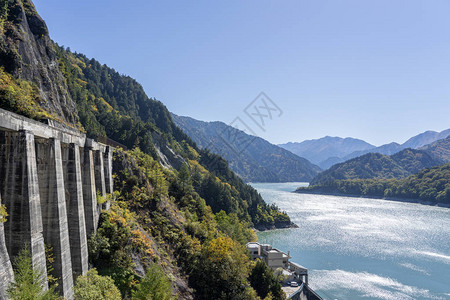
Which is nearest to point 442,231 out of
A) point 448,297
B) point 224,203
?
point 448,297

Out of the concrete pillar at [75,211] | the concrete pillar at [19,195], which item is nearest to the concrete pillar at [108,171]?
the concrete pillar at [75,211]

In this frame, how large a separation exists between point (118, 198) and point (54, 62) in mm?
31297

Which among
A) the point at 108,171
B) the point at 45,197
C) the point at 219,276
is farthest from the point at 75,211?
the point at 219,276

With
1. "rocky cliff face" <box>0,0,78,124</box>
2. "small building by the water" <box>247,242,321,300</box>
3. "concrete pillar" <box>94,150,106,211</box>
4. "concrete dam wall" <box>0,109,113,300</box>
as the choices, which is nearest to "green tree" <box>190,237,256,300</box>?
"concrete dam wall" <box>0,109,113,300</box>

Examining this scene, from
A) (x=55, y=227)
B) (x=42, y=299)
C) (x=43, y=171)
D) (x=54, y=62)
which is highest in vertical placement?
(x=54, y=62)

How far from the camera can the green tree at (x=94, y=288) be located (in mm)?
19312

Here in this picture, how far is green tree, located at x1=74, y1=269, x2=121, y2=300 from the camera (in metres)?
19.3

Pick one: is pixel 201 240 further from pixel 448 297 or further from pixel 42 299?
pixel 448 297

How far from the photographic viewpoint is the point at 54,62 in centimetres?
5016

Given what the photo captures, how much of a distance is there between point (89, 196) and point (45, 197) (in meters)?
6.84

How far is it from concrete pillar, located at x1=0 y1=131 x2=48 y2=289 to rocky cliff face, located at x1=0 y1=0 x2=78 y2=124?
80.8ft

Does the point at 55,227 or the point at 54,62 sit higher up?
the point at 54,62

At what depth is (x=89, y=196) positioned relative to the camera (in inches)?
1045

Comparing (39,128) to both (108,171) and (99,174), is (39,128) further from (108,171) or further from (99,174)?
(108,171)
